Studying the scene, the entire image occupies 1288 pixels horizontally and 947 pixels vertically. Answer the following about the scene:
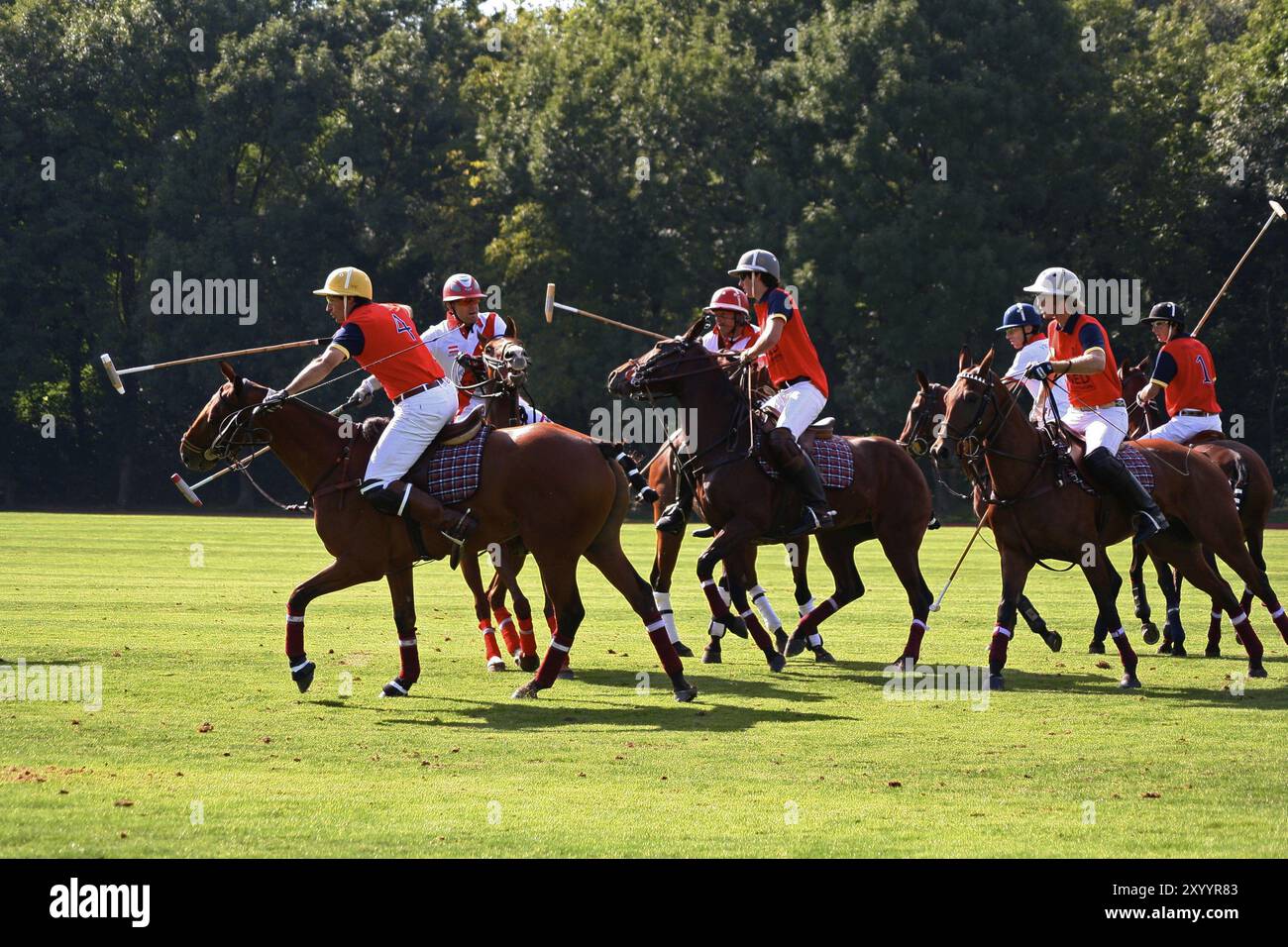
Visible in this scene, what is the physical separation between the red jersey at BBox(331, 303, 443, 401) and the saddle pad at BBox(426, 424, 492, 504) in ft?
1.85

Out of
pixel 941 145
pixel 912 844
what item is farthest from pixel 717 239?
pixel 912 844

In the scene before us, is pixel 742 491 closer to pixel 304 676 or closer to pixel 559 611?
pixel 559 611

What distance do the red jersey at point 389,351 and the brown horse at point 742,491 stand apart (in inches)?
60.2

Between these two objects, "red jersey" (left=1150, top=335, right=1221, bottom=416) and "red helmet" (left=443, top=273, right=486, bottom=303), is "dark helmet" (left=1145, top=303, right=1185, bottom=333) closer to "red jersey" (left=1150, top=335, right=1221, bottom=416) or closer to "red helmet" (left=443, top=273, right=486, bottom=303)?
"red jersey" (left=1150, top=335, right=1221, bottom=416)

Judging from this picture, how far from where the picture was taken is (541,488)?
12023 mm

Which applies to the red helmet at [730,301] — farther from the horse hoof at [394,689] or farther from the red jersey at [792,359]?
the horse hoof at [394,689]

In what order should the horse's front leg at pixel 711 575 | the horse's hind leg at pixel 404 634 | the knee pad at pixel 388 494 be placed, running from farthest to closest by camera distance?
the horse's front leg at pixel 711 575 < the horse's hind leg at pixel 404 634 < the knee pad at pixel 388 494

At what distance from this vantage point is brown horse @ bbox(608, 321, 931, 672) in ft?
44.5

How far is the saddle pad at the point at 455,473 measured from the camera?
39.5 ft

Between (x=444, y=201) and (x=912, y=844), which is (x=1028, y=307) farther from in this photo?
(x=444, y=201)

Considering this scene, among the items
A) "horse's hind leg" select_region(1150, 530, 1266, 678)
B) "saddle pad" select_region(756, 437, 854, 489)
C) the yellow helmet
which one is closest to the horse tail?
the yellow helmet

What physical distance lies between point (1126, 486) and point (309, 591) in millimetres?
6034

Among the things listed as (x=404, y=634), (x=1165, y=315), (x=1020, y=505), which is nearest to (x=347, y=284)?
(x=404, y=634)

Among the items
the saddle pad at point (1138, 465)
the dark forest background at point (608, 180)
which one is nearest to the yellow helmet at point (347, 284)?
the saddle pad at point (1138, 465)
